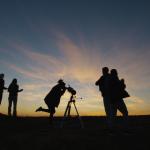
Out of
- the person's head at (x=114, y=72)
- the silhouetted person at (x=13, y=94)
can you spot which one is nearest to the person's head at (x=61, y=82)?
the person's head at (x=114, y=72)

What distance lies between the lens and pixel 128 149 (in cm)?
980

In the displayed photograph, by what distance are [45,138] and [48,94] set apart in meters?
6.35

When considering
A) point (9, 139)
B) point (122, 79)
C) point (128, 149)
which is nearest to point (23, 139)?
point (9, 139)

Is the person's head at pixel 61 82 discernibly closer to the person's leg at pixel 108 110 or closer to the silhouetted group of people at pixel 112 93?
the silhouetted group of people at pixel 112 93

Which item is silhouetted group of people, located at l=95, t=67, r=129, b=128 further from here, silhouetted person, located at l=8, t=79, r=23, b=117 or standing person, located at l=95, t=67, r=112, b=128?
silhouetted person, located at l=8, t=79, r=23, b=117

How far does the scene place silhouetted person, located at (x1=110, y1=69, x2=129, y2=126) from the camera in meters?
13.4

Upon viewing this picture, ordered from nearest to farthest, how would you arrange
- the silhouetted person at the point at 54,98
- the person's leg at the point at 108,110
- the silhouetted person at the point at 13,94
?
1. the person's leg at the point at 108,110
2. the silhouetted person at the point at 54,98
3. the silhouetted person at the point at 13,94

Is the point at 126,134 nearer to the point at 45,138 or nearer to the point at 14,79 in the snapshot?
the point at 45,138

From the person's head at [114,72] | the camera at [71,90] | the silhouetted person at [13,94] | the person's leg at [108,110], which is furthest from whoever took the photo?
the silhouetted person at [13,94]

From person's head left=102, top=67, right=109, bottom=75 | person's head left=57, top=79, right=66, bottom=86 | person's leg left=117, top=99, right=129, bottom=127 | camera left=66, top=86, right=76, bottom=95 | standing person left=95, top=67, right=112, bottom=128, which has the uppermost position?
person's head left=57, top=79, right=66, bottom=86

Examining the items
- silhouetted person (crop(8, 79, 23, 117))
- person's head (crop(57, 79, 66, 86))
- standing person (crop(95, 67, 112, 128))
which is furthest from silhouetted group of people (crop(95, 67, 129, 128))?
silhouetted person (crop(8, 79, 23, 117))

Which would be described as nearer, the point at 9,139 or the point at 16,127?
the point at 9,139

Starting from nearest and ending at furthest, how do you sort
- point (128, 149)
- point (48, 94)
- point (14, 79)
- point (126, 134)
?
point (128, 149) < point (126, 134) < point (48, 94) < point (14, 79)

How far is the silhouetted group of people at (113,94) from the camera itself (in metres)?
13.4
